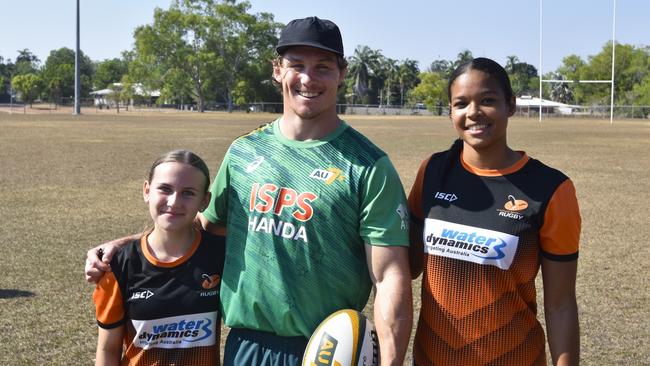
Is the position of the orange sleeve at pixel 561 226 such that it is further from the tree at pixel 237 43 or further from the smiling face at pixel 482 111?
the tree at pixel 237 43

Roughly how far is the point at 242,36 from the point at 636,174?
250 ft

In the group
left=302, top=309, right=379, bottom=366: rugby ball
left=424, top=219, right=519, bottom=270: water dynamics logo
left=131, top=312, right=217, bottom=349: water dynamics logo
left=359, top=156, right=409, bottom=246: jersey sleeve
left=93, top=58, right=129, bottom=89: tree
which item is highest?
left=93, top=58, right=129, bottom=89: tree

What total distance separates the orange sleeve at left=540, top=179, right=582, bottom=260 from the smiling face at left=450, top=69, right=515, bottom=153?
297 mm

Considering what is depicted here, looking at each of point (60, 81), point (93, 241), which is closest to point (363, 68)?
point (60, 81)

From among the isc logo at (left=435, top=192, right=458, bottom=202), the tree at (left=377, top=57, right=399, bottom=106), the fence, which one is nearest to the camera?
the isc logo at (left=435, top=192, right=458, bottom=202)

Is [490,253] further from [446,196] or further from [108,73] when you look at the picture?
[108,73]

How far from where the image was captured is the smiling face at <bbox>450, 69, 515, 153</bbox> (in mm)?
2721

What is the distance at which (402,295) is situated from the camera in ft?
8.23

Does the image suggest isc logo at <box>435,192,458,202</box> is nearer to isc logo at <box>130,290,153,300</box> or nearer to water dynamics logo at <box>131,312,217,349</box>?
water dynamics logo at <box>131,312,217,349</box>

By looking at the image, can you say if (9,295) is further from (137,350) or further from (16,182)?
(16,182)

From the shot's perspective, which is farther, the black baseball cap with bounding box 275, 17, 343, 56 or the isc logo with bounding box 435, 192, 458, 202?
the isc logo with bounding box 435, 192, 458, 202

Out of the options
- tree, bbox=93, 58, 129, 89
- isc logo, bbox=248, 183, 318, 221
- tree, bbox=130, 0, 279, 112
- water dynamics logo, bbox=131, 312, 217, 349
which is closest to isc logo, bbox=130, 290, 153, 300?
water dynamics logo, bbox=131, 312, 217, 349

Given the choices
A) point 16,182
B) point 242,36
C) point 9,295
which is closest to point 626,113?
point 242,36

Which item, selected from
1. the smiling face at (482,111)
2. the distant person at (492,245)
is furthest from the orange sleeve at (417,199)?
the smiling face at (482,111)
